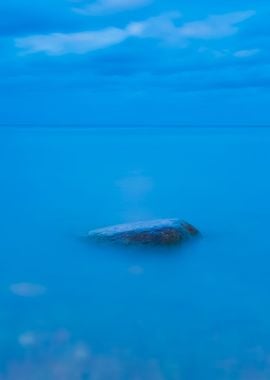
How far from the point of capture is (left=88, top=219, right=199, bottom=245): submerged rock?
7.54 meters

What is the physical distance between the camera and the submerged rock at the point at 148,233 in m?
7.54

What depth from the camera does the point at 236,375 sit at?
4.61m

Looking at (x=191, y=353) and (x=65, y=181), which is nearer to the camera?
(x=191, y=353)

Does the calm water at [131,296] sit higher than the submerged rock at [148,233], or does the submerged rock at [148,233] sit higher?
the submerged rock at [148,233]

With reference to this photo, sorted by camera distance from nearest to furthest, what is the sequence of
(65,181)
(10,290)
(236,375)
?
(236,375) → (10,290) → (65,181)

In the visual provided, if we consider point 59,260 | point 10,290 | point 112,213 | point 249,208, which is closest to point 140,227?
point 59,260

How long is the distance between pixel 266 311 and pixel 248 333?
894 mm

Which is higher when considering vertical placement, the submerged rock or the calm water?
the submerged rock

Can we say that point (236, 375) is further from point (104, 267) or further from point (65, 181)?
point (65, 181)

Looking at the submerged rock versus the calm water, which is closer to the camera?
the calm water

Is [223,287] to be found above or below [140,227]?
below

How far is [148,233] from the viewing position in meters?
7.54

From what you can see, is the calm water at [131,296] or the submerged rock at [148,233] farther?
the submerged rock at [148,233]

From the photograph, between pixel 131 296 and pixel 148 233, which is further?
pixel 148 233
